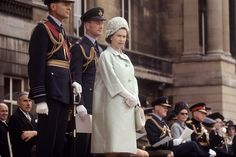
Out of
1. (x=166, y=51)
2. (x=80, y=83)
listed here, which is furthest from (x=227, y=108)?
(x=80, y=83)

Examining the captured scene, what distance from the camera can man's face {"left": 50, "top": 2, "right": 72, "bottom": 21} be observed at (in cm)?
1056

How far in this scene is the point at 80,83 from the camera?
1119cm

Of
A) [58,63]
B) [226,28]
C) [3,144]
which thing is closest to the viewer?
[58,63]

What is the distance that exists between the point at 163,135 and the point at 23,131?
296 centimetres

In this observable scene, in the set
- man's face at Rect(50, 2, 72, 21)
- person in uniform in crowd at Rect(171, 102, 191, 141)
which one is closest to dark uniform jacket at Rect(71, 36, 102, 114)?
man's face at Rect(50, 2, 72, 21)

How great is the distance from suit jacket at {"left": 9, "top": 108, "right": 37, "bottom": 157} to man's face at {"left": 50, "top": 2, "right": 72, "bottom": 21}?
8.16ft

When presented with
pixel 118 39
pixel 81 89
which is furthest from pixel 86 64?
pixel 81 89

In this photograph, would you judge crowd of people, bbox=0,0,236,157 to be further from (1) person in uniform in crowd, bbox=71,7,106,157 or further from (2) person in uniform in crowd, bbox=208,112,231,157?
(2) person in uniform in crowd, bbox=208,112,231,157

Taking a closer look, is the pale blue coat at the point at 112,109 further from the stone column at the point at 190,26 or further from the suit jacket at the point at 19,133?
the stone column at the point at 190,26

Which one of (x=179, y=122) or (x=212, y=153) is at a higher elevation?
(x=179, y=122)

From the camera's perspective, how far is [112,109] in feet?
35.1

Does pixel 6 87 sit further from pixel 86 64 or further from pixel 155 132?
pixel 86 64

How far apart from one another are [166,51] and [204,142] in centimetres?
1621

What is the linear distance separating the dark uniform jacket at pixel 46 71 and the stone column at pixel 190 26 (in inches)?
842
